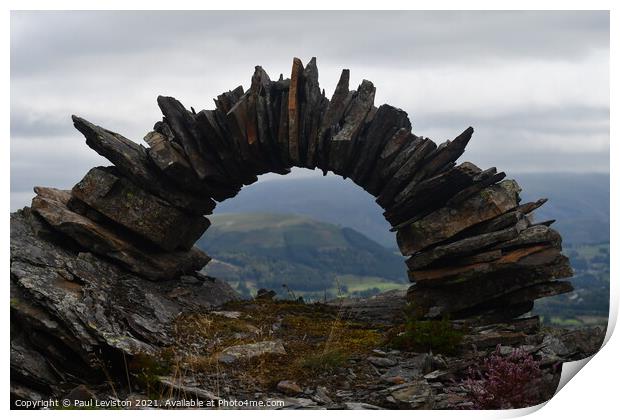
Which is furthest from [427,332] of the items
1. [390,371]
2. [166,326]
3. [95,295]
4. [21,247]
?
[21,247]

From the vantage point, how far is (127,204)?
75.9 ft

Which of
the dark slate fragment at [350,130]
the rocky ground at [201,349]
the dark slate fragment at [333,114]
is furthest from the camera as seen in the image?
the dark slate fragment at [333,114]

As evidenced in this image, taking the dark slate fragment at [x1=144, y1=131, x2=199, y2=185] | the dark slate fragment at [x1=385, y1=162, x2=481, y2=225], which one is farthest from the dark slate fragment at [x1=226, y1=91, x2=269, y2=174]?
the dark slate fragment at [x1=385, y1=162, x2=481, y2=225]

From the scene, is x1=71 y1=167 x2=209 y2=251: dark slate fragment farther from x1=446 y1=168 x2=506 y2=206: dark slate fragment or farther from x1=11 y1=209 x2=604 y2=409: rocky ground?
x1=446 y1=168 x2=506 y2=206: dark slate fragment

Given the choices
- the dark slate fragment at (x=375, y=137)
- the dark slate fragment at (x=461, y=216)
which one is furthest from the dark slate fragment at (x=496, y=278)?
the dark slate fragment at (x=375, y=137)

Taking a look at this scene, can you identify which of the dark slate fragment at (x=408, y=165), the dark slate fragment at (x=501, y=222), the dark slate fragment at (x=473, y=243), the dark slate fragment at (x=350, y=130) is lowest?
the dark slate fragment at (x=473, y=243)

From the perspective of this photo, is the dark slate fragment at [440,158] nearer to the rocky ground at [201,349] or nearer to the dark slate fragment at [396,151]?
the dark slate fragment at [396,151]

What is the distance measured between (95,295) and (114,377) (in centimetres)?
317

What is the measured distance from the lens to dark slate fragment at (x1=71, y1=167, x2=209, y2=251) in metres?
23.0

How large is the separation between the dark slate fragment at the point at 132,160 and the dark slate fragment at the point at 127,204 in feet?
0.94

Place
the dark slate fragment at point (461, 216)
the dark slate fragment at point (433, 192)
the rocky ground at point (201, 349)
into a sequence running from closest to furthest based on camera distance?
the rocky ground at point (201, 349) → the dark slate fragment at point (433, 192) → the dark slate fragment at point (461, 216)

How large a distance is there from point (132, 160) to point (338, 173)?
6773 millimetres

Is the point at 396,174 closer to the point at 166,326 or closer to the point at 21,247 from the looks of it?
the point at 166,326

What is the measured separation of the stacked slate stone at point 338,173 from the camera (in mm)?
21188
